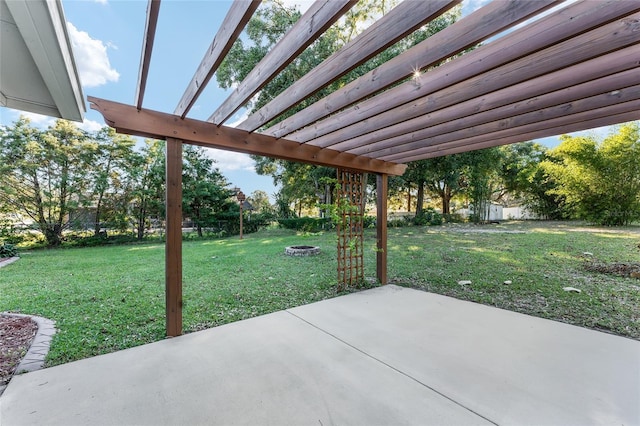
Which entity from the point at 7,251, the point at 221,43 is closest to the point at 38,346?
the point at 221,43

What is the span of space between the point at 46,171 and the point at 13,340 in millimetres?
8217

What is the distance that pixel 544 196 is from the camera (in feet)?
49.0

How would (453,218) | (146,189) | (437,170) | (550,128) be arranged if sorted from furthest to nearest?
1. (453,218)
2. (437,170)
3. (146,189)
4. (550,128)

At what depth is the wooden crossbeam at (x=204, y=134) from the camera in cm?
207

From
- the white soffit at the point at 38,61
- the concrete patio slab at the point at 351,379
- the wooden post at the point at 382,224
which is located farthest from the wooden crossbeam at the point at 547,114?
the white soffit at the point at 38,61

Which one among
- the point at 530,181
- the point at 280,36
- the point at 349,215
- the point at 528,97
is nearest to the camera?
the point at 528,97

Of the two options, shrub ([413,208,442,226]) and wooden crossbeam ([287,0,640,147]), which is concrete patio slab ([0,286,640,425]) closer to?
wooden crossbeam ([287,0,640,147])

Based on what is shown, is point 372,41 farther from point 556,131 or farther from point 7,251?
point 7,251

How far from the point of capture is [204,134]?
2.49 metres

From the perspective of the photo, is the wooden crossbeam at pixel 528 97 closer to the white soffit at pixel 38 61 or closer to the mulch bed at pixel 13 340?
the white soffit at pixel 38 61

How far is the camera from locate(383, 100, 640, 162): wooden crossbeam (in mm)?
2309

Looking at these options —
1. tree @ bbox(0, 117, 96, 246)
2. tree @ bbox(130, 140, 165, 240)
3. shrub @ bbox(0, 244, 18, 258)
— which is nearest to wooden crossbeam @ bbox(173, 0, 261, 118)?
shrub @ bbox(0, 244, 18, 258)

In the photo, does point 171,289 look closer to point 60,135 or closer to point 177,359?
point 177,359

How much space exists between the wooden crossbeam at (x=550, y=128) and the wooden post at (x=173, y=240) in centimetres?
283
